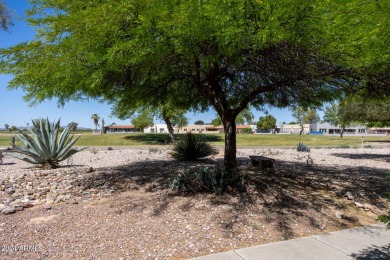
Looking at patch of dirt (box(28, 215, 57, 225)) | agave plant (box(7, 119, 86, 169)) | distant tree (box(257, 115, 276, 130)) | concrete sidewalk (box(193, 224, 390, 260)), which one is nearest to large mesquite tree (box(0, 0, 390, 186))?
patch of dirt (box(28, 215, 57, 225))

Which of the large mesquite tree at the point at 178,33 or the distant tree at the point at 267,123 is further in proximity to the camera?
the distant tree at the point at 267,123

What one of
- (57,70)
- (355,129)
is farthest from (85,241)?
(355,129)

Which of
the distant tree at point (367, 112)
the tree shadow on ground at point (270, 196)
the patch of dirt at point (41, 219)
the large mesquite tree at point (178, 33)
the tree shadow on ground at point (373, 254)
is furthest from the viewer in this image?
the distant tree at point (367, 112)

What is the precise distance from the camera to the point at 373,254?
3.93m

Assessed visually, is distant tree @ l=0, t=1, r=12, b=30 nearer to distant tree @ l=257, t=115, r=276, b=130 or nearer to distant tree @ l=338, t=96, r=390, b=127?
distant tree @ l=338, t=96, r=390, b=127

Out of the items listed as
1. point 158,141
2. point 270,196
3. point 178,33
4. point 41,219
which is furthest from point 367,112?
point 158,141

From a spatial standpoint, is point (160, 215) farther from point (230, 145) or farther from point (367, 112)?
point (367, 112)

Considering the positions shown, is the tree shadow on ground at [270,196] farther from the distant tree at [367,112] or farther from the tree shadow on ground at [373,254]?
the distant tree at [367,112]

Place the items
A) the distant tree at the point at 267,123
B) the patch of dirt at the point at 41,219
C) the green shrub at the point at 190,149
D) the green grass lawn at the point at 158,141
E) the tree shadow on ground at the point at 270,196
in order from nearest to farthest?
1. the patch of dirt at the point at 41,219
2. the tree shadow on ground at the point at 270,196
3. the green shrub at the point at 190,149
4. the green grass lawn at the point at 158,141
5. the distant tree at the point at 267,123

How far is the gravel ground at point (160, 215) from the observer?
420 centimetres

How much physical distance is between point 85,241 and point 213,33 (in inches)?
151

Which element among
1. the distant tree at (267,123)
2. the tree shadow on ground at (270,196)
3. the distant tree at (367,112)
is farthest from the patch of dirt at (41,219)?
the distant tree at (267,123)

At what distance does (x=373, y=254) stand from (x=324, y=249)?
0.64 m

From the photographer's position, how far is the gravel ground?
4.20 m
